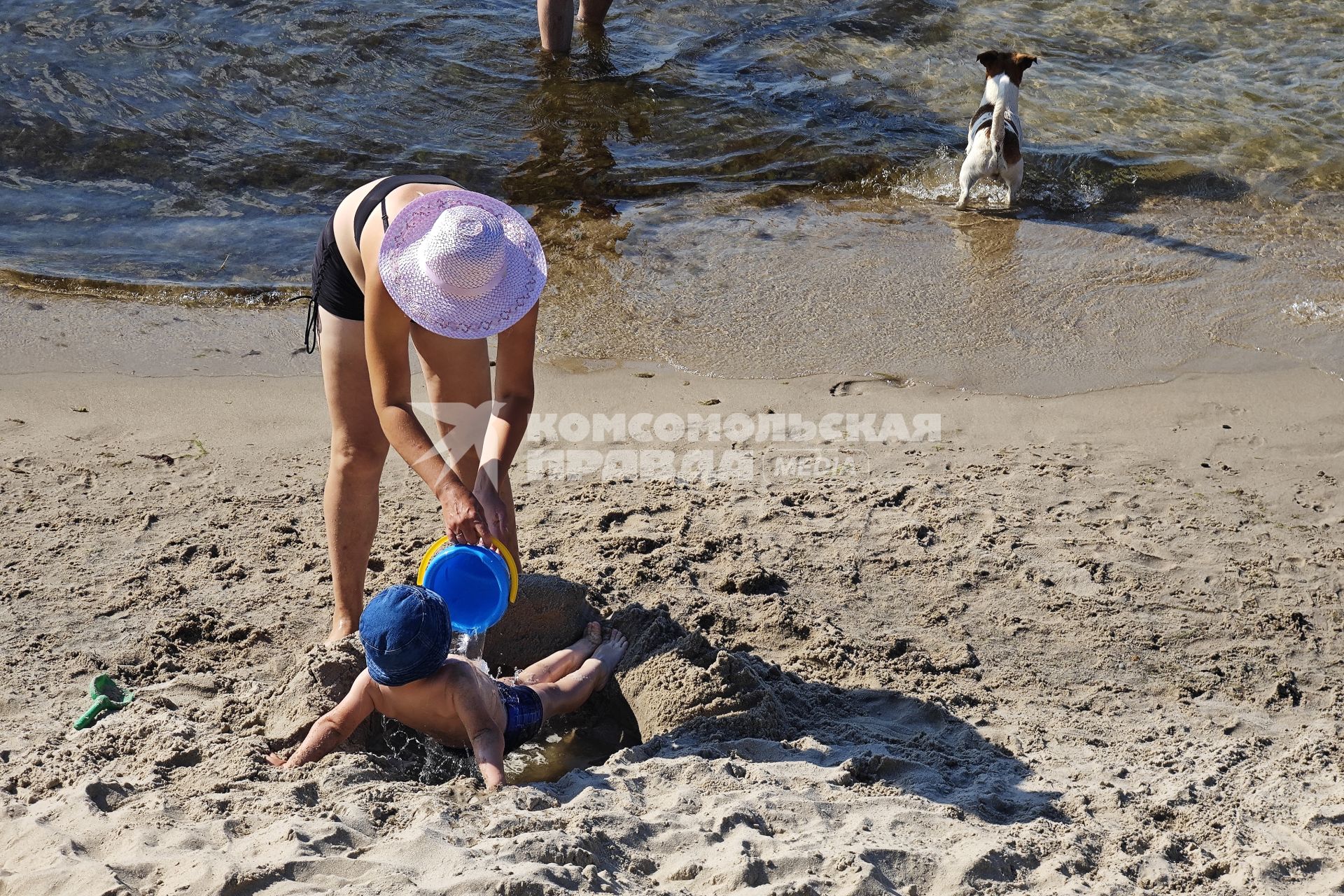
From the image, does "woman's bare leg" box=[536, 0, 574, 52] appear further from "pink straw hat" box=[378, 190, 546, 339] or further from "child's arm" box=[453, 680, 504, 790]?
"child's arm" box=[453, 680, 504, 790]

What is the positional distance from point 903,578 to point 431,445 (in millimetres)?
1860

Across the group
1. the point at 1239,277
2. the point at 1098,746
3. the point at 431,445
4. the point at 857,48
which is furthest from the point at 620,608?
the point at 857,48

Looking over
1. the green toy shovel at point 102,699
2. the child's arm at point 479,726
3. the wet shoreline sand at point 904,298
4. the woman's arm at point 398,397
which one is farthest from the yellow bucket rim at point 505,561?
the wet shoreline sand at point 904,298

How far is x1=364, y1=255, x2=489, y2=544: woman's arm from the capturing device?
9.29 ft

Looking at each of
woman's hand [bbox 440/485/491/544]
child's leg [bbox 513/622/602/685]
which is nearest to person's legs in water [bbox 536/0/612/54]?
child's leg [bbox 513/622/602/685]

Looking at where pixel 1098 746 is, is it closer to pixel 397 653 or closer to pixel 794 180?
pixel 397 653

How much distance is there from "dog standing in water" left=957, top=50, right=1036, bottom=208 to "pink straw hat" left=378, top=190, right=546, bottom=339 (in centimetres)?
481

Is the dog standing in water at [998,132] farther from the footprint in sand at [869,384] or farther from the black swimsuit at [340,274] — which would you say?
the black swimsuit at [340,274]

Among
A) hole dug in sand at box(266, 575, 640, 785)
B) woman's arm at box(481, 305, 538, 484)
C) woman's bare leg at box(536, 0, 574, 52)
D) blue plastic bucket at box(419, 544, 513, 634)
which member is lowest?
hole dug in sand at box(266, 575, 640, 785)

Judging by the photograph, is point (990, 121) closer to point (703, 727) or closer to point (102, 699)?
point (703, 727)

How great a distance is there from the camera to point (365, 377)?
3238 millimetres

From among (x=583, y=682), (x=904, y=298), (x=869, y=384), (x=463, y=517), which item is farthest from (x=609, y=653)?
(x=904, y=298)

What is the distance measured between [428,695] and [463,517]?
540 millimetres

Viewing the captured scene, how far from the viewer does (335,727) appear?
124 inches
